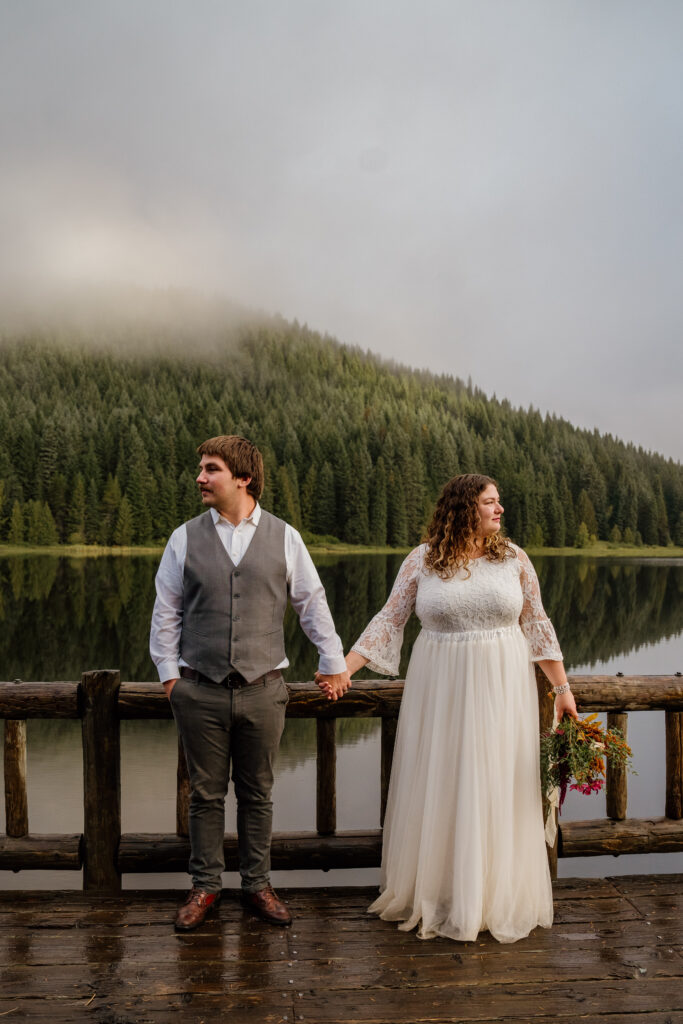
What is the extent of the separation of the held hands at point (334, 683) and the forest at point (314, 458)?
7820 cm

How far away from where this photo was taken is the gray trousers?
3.34 metres

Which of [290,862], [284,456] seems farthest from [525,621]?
[284,456]

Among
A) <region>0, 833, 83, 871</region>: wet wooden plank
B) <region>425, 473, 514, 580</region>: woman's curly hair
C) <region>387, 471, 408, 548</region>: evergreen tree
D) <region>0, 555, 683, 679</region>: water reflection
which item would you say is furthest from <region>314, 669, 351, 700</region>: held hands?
<region>387, 471, 408, 548</region>: evergreen tree

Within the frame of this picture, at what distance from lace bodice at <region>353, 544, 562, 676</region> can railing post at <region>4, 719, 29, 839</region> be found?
1.58m

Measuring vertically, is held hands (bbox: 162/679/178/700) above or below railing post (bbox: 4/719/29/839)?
above

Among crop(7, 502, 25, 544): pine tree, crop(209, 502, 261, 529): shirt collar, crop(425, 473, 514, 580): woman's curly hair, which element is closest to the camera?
crop(209, 502, 261, 529): shirt collar

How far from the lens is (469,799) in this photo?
3355 millimetres

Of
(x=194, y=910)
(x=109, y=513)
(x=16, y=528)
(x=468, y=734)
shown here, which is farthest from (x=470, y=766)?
(x=16, y=528)

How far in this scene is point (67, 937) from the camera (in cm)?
328

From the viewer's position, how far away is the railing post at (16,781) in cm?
382

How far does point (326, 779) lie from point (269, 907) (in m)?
0.71

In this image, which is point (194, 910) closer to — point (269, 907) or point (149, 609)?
point (269, 907)

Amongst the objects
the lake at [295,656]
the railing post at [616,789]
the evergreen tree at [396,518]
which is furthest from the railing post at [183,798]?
the evergreen tree at [396,518]

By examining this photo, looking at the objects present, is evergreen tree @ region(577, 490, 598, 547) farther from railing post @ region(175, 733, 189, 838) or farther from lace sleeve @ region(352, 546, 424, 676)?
railing post @ region(175, 733, 189, 838)
